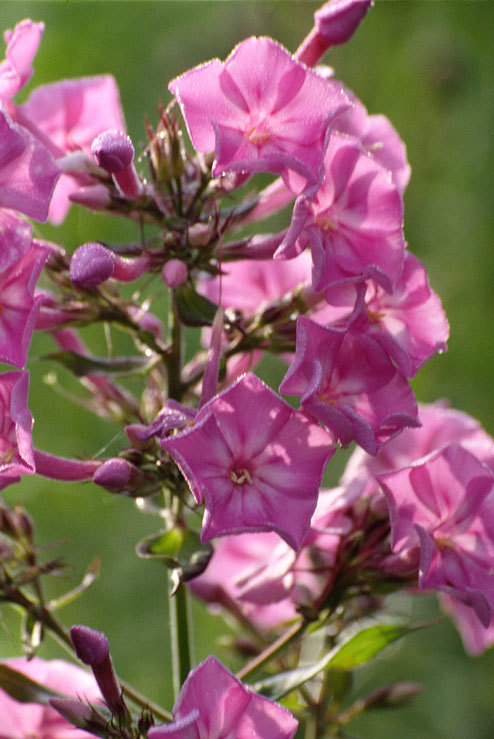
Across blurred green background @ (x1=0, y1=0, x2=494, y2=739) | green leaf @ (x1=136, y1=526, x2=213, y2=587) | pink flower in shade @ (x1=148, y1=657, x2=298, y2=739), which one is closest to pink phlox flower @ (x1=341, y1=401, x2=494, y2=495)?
green leaf @ (x1=136, y1=526, x2=213, y2=587)

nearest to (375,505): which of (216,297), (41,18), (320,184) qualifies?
(216,297)

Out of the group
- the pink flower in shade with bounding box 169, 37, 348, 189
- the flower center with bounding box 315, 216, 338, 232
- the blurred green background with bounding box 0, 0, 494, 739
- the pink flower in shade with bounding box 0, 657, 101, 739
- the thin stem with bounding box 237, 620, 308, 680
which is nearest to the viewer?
the pink flower in shade with bounding box 169, 37, 348, 189

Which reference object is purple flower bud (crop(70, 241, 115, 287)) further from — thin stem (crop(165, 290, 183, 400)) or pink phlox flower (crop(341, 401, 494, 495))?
pink phlox flower (crop(341, 401, 494, 495))

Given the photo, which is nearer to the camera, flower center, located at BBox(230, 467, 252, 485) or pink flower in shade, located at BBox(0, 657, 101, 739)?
flower center, located at BBox(230, 467, 252, 485)

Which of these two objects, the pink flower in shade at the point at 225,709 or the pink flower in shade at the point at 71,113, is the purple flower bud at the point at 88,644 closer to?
the pink flower in shade at the point at 225,709

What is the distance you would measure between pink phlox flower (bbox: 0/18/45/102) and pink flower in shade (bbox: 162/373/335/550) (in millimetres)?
690

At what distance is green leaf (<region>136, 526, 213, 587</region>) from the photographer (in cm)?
160

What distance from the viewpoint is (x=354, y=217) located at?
1.63 meters

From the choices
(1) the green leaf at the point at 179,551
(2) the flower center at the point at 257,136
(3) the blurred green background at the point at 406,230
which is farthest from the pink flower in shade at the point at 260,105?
(3) the blurred green background at the point at 406,230

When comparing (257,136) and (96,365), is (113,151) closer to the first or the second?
(257,136)

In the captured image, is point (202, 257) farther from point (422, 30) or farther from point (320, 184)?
point (422, 30)

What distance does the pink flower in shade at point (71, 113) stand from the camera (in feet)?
6.45

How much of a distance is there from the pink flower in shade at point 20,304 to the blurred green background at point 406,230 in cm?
205

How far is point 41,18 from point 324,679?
4.30 metres
